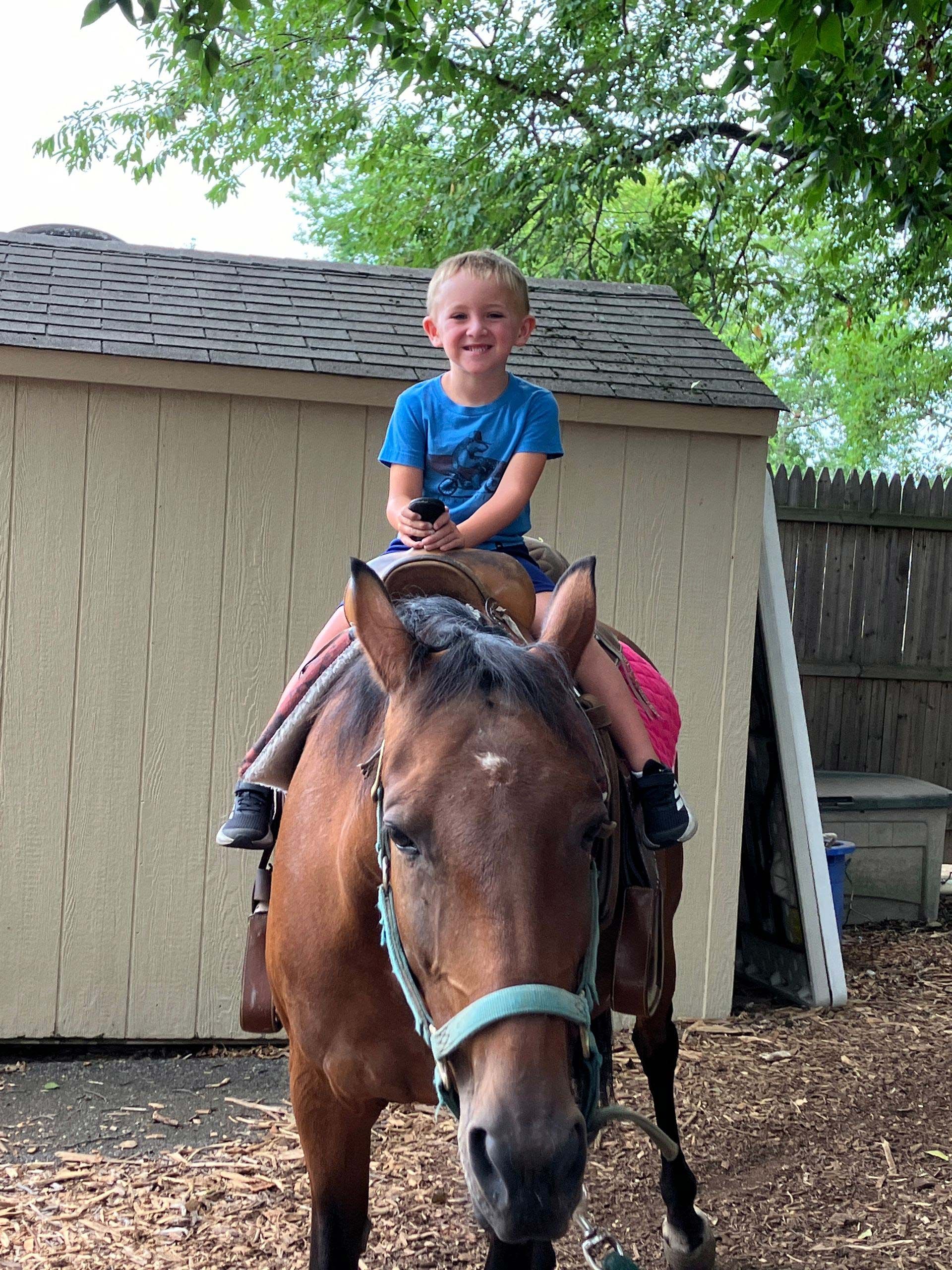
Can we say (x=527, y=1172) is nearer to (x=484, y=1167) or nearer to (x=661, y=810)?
(x=484, y=1167)

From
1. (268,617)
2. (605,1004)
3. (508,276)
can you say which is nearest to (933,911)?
(268,617)

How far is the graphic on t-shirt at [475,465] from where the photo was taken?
9.45 ft

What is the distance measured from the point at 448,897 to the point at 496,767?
189 mm

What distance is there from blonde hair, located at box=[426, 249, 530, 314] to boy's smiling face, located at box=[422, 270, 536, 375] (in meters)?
0.01

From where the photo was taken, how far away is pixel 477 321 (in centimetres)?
277

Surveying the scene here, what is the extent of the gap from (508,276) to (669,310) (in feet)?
10.6

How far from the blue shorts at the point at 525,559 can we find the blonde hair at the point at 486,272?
588 millimetres

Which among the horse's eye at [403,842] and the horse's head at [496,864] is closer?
the horse's head at [496,864]

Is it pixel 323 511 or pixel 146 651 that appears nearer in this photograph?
pixel 146 651

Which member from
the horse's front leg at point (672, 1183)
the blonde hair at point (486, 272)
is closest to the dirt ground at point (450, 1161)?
the horse's front leg at point (672, 1183)

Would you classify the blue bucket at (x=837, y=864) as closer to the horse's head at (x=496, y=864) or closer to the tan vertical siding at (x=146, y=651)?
the tan vertical siding at (x=146, y=651)

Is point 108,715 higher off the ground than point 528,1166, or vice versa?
point 108,715

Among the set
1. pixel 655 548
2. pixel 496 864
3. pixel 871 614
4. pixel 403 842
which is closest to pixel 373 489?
pixel 655 548

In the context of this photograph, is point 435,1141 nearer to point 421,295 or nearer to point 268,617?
point 268,617
